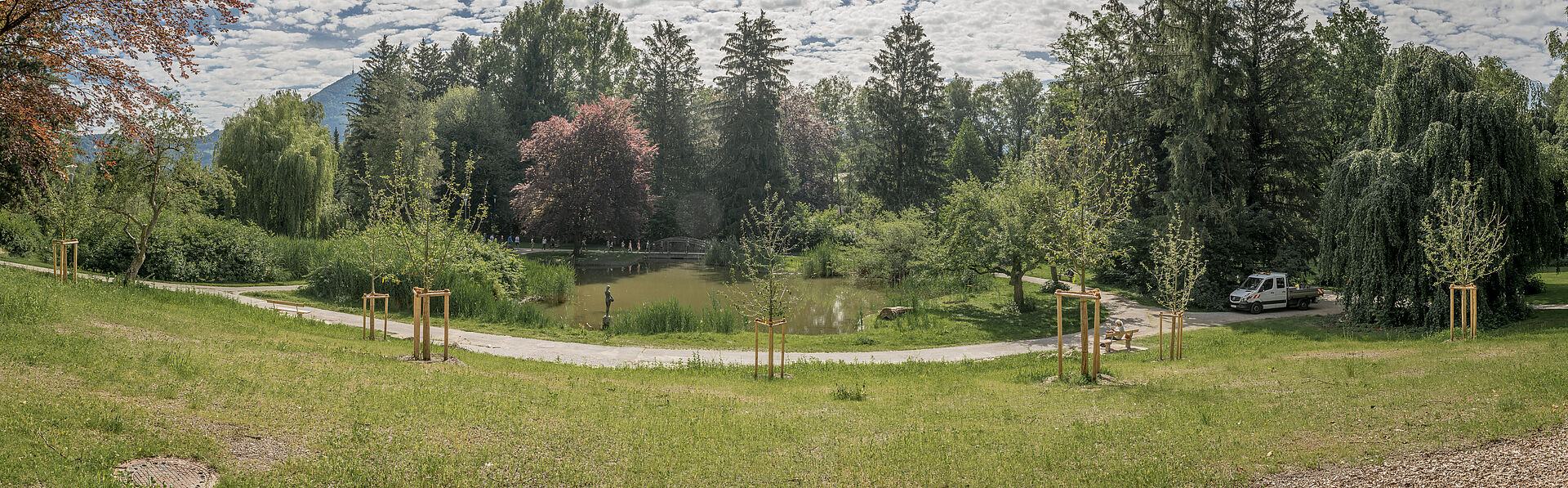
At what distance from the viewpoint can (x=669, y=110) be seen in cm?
5400

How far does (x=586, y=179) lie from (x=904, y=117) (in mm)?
19200

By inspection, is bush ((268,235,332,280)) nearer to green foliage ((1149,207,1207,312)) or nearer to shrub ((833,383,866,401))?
shrub ((833,383,866,401))

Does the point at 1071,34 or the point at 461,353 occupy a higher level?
the point at 1071,34

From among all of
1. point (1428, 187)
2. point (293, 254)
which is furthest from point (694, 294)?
point (1428, 187)

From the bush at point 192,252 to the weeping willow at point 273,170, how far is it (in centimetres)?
492

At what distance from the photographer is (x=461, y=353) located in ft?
45.4

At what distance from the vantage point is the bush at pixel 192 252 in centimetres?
2280

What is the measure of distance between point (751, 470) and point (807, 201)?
167ft

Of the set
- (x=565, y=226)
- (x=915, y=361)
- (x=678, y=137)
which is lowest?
(x=915, y=361)

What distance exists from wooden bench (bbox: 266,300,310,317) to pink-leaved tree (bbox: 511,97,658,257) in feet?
62.6

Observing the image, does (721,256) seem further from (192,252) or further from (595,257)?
(192,252)

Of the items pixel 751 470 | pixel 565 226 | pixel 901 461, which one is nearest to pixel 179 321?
pixel 751 470

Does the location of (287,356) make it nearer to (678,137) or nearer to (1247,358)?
(1247,358)

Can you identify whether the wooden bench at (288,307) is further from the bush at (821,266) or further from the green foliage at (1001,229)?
the bush at (821,266)
